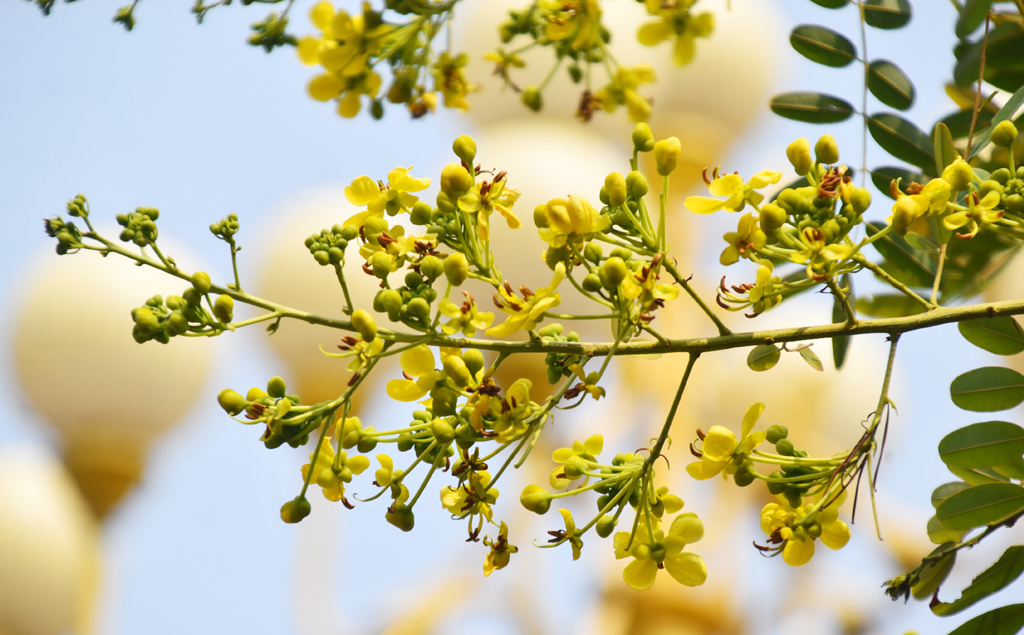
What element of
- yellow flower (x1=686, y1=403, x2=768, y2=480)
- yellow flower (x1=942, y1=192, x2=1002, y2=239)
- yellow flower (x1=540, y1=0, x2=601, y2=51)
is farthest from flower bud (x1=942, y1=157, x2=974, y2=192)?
yellow flower (x1=540, y1=0, x2=601, y2=51)

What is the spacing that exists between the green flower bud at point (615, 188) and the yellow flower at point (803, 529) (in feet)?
0.96

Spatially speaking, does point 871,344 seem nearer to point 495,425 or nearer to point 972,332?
point 972,332

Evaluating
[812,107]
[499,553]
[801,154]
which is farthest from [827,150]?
[812,107]

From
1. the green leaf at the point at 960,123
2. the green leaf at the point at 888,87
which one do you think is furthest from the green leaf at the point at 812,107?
the green leaf at the point at 960,123

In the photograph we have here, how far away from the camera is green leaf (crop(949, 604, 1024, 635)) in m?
0.92

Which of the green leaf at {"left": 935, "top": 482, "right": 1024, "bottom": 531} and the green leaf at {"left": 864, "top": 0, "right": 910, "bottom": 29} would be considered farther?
the green leaf at {"left": 864, "top": 0, "right": 910, "bottom": 29}

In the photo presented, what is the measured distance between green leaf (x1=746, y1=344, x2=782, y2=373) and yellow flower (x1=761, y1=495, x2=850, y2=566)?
0.40 feet

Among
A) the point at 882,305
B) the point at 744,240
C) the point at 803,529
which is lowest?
the point at 882,305

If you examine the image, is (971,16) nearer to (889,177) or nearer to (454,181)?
(889,177)

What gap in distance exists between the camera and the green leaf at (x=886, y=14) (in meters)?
1.29

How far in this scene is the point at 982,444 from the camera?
3.23ft

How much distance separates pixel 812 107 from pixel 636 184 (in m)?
0.66

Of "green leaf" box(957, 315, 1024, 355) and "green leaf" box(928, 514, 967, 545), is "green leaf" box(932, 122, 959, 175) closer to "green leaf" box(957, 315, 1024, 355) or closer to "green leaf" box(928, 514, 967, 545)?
"green leaf" box(957, 315, 1024, 355)

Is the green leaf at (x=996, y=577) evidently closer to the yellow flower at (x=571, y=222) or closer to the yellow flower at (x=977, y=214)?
the yellow flower at (x=977, y=214)
